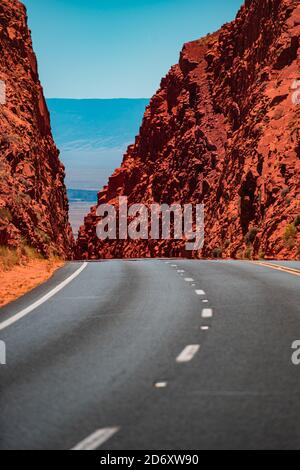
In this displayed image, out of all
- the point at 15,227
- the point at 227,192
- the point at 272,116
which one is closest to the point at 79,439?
the point at 15,227

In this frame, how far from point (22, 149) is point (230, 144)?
31.9 meters

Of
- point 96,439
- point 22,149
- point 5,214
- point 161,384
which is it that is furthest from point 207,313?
point 22,149

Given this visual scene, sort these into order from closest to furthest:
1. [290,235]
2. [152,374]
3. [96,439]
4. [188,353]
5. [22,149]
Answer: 1. [96,439]
2. [152,374]
3. [188,353]
4. [22,149]
5. [290,235]

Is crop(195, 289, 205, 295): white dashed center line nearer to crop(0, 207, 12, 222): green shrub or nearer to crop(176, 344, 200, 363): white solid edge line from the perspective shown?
crop(176, 344, 200, 363): white solid edge line

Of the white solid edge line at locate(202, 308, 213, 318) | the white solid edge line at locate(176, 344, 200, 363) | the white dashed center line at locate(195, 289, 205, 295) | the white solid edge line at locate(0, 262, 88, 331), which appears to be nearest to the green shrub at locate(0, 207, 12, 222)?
the white solid edge line at locate(0, 262, 88, 331)

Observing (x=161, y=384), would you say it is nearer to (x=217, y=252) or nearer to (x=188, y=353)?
(x=188, y=353)

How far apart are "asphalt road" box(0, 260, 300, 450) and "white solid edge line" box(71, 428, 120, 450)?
0.02 meters

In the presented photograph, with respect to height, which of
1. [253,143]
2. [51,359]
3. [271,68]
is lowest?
[51,359]

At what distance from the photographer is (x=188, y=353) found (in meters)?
8.95

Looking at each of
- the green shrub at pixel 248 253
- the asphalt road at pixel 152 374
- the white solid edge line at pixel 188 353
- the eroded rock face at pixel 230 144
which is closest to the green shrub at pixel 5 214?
the asphalt road at pixel 152 374

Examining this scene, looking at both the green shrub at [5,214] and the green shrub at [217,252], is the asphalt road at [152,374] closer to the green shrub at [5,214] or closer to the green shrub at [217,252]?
the green shrub at [5,214]
